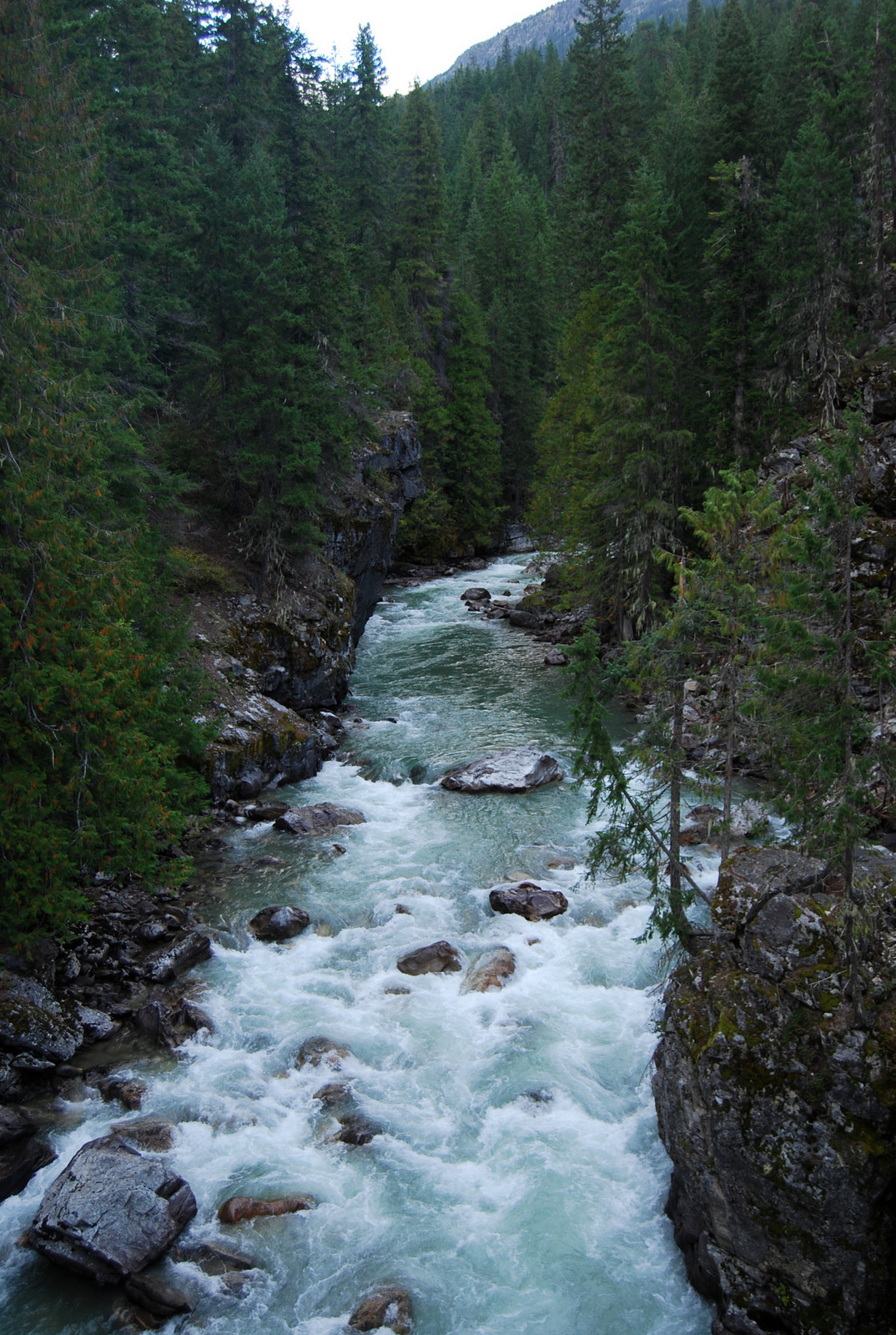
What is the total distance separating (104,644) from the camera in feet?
36.7

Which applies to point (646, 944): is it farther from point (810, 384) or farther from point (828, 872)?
point (810, 384)

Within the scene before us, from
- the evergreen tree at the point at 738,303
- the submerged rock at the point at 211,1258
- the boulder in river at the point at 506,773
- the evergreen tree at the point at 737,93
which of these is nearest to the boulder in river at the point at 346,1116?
the submerged rock at the point at 211,1258

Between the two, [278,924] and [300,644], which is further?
[300,644]

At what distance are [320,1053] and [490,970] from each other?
2.96 m

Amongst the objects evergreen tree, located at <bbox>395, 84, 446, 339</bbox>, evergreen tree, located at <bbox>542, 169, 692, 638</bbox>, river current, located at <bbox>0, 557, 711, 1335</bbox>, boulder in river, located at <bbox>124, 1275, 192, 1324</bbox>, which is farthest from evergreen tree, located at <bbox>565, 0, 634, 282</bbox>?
boulder in river, located at <bbox>124, 1275, 192, 1324</bbox>

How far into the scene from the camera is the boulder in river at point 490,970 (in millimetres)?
12820

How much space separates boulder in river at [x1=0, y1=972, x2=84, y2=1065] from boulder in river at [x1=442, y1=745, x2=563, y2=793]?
34.0 feet

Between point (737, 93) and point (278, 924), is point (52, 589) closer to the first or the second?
point (278, 924)

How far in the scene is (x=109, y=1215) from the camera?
331 inches

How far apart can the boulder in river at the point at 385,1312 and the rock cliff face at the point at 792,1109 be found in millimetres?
2916

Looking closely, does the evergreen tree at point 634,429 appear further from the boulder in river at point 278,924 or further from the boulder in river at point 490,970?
the boulder in river at point 278,924

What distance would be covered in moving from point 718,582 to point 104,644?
8.94 m

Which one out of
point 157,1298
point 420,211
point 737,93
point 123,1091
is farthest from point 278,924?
point 420,211

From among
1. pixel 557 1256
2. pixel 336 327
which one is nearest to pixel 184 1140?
pixel 557 1256
